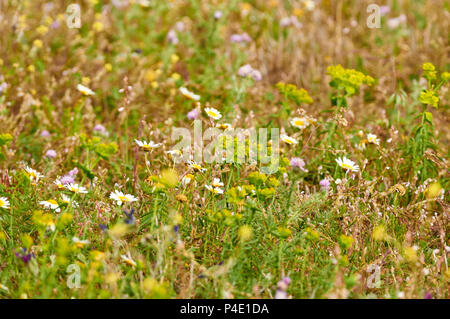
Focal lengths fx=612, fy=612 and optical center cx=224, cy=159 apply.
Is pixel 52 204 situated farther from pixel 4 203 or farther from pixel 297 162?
pixel 297 162

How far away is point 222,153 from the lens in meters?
2.73

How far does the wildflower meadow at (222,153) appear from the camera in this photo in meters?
2.29

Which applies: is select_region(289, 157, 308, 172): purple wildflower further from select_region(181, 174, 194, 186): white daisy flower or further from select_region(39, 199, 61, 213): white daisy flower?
select_region(39, 199, 61, 213): white daisy flower

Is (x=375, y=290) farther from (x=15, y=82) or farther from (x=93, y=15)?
(x=93, y=15)

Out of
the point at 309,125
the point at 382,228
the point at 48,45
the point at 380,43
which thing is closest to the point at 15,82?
the point at 48,45

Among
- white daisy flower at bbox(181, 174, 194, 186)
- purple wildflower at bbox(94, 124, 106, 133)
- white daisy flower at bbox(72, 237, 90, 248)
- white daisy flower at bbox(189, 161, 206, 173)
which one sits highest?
purple wildflower at bbox(94, 124, 106, 133)

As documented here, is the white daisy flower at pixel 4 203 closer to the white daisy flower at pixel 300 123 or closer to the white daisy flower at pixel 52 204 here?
the white daisy flower at pixel 52 204

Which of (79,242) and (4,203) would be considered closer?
(79,242)

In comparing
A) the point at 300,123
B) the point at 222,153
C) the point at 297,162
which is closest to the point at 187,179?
the point at 222,153

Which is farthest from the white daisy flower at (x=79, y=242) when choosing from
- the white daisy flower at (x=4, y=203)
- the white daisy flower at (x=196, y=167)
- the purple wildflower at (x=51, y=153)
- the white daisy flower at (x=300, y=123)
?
the white daisy flower at (x=300, y=123)

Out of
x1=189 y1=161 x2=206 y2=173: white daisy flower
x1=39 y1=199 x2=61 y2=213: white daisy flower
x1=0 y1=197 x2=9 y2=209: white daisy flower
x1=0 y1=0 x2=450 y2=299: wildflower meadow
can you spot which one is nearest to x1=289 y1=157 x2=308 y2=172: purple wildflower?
x1=0 y1=0 x2=450 y2=299: wildflower meadow

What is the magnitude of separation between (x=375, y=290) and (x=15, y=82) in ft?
9.00

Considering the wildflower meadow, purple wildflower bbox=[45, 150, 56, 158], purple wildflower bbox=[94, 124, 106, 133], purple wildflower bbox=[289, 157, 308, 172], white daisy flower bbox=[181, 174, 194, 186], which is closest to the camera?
the wildflower meadow

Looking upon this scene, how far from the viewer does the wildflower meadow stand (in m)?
2.29
